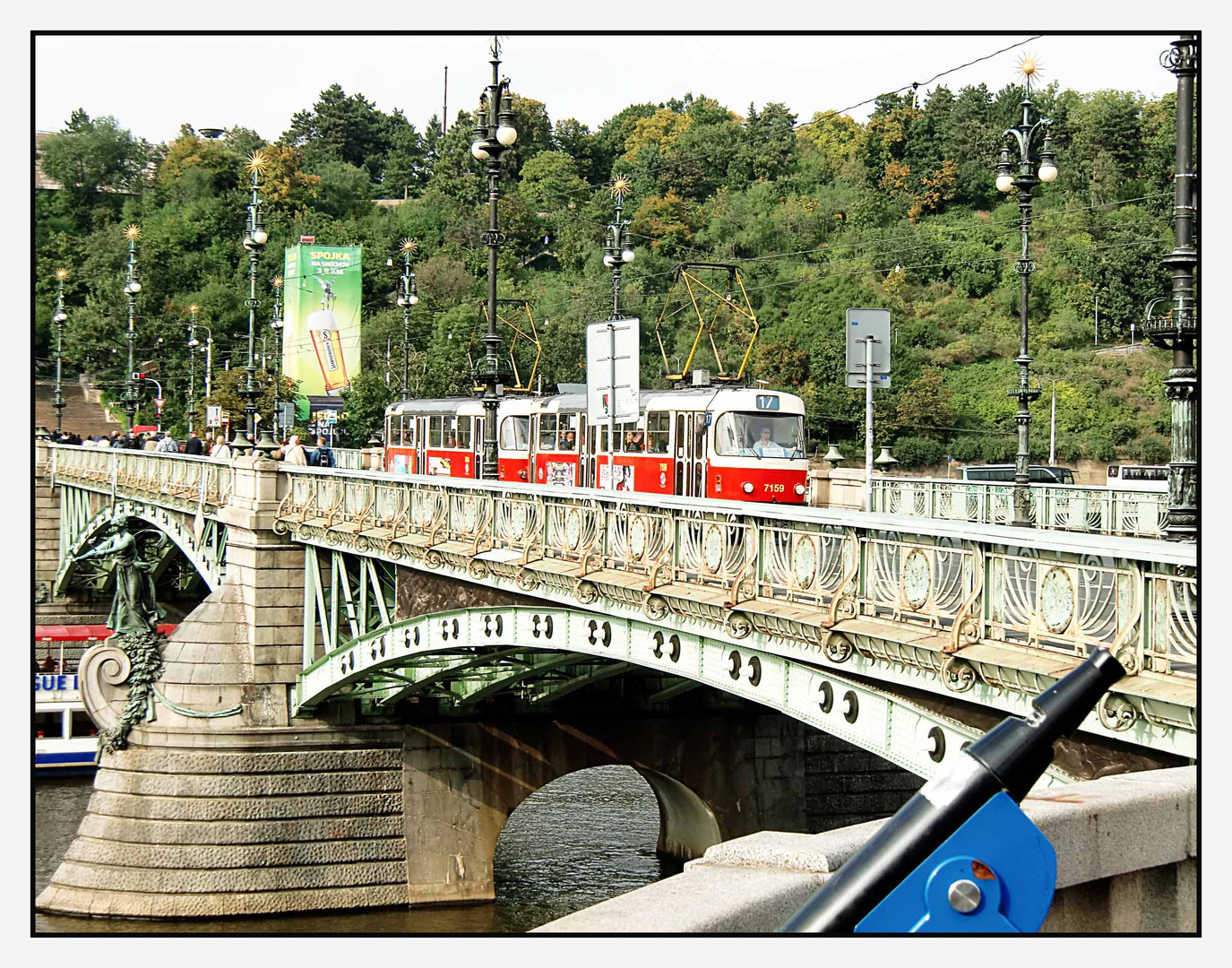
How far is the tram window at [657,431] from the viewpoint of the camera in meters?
28.2

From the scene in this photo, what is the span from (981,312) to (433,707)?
45.3 metres

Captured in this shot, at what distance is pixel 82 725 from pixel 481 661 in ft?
89.9

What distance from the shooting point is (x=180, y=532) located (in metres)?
37.2

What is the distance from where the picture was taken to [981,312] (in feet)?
220

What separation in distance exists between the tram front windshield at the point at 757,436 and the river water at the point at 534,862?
277 inches

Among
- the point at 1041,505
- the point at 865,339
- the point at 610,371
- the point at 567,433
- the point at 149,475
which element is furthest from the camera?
the point at 149,475

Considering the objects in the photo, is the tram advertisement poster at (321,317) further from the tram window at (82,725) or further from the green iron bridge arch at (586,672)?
the green iron bridge arch at (586,672)

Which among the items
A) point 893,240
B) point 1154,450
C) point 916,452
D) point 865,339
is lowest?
point 916,452

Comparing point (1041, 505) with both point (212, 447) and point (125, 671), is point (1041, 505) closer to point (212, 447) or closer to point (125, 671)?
point (125, 671)

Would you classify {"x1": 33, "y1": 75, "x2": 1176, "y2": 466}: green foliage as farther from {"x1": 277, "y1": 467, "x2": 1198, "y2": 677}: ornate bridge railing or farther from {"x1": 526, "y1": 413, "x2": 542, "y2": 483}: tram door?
{"x1": 277, "y1": 467, "x2": 1198, "y2": 677}: ornate bridge railing

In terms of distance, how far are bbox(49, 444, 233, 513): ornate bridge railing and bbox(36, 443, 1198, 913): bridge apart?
186mm

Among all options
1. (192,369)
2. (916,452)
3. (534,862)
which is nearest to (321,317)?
(192,369)

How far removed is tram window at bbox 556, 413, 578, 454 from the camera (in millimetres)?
32281

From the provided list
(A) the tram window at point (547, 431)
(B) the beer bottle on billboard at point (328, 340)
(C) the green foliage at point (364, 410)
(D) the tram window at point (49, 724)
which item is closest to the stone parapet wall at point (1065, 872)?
(A) the tram window at point (547, 431)
